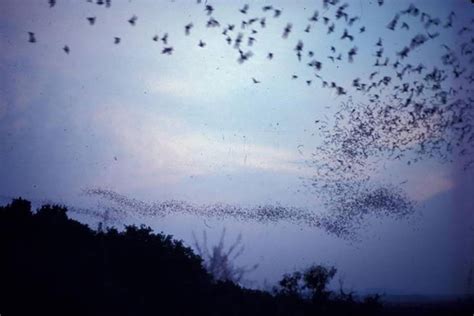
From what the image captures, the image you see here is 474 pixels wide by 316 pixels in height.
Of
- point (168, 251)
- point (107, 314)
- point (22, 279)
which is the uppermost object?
point (168, 251)

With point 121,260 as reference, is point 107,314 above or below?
below

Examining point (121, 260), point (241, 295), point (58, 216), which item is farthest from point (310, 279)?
point (58, 216)

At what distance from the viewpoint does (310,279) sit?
32.1 m

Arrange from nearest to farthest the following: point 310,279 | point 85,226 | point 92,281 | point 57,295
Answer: point 57,295, point 92,281, point 85,226, point 310,279

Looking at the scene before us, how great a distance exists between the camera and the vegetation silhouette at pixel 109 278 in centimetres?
1284

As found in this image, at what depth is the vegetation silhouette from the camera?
12.8 metres

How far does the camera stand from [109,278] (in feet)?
51.9

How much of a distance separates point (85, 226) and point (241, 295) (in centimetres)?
871

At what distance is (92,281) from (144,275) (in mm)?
3508

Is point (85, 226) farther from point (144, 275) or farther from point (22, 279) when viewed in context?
point (22, 279)

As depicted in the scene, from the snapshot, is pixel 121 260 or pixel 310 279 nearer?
pixel 121 260

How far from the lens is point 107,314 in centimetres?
1327

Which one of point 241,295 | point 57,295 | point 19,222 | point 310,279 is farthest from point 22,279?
point 310,279

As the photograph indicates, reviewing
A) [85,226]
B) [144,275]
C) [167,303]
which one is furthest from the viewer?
[85,226]
